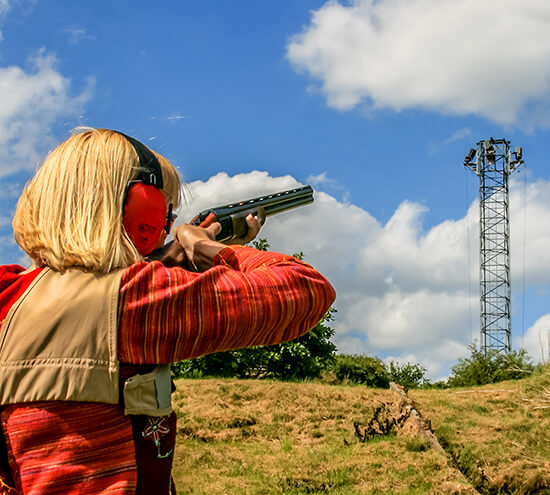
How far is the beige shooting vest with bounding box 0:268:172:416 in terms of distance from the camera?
1.35 metres

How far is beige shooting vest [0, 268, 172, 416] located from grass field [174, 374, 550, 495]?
19.9 feet

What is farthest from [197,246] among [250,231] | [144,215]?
[250,231]

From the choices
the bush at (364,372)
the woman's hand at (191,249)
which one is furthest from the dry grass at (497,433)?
the woman's hand at (191,249)

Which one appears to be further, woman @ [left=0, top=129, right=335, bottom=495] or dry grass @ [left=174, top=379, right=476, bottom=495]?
dry grass @ [left=174, top=379, right=476, bottom=495]

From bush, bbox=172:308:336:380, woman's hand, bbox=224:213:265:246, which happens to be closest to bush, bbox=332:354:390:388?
bush, bbox=172:308:336:380

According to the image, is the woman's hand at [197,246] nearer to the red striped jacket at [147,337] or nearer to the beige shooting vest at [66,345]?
the red striped jacket at [147,337]

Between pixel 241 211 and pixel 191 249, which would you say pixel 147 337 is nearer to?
pixel 191 249

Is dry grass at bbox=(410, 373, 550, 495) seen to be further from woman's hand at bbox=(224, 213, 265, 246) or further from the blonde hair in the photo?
the blonde hair

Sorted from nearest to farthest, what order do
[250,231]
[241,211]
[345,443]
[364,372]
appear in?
1. [250,231]
2. [241,211]
3. [345,443]
4. [364,372]

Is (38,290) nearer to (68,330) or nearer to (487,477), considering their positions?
(68,330)

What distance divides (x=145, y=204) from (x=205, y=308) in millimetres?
360

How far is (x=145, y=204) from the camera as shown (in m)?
1.55

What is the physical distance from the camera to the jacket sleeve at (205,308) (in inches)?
53.0

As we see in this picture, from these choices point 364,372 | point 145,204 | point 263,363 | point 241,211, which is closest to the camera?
point 145,204
